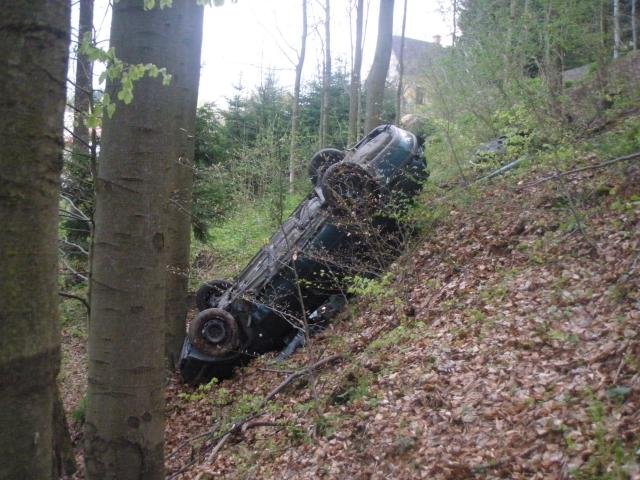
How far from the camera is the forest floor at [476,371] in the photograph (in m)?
4.03

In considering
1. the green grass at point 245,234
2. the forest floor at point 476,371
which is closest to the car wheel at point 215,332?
the forest floor at point 476,371

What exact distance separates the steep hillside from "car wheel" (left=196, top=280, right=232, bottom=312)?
1399 millimetres

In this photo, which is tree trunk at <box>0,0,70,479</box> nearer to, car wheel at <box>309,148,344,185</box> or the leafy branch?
the leafy branch

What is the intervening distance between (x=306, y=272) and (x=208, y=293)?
6.61ft

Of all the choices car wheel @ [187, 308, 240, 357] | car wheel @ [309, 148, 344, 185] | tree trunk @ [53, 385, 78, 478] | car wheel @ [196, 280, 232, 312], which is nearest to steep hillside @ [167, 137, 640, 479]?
car wheel @ [187, 308, 240, 357]

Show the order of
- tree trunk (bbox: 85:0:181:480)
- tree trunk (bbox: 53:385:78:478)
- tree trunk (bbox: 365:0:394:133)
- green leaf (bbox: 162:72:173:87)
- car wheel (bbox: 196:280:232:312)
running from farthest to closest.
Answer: tree trunk (bbox: 365:0:394:133) < car wheel (bbox: 196:280:232:312) < tree trunk (bbox: 53:385:78:478) < tree trunk (bbox: 85:0:181:480) < green leaf (bbox: 162:72:173:87)

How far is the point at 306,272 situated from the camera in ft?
26.1

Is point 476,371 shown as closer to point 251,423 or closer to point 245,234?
point 251,423

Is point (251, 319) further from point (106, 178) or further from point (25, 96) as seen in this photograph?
point (25, 96)

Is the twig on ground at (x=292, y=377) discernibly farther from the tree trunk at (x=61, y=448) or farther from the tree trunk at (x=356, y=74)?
the tree trunk at (x=356, y=74)

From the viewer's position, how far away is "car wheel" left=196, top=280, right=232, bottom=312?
9.08 meters

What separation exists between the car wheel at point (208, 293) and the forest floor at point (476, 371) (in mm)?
1425

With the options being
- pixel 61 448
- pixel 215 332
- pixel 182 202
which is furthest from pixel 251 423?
pixel 182 202

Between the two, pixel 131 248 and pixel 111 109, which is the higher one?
pixel 111 109
